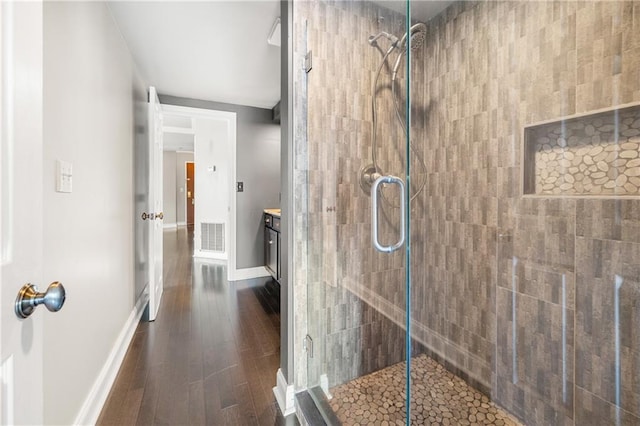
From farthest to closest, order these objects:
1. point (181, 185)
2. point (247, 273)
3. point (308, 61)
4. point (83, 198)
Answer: point (181, 185)
point (247, 273)
point (308, 61)
point (83, 198)

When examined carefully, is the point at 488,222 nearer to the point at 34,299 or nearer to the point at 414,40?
the point at 414,40

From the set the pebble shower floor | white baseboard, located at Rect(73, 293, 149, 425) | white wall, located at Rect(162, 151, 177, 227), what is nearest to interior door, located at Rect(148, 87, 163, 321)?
white baseboard, located at Rect(73, 293, 149, 425)

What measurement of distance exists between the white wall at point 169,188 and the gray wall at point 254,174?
5.54 meters

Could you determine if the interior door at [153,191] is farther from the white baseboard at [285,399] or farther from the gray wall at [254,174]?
the white baseboard at [285,399]

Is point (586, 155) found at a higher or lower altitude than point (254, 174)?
lower

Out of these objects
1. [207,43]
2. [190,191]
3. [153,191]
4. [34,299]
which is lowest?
[34,299]

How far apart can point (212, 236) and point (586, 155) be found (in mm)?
4813

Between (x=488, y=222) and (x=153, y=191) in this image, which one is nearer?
(x=488, y=222)

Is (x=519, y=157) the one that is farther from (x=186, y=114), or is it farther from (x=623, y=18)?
(x=186, y=114)

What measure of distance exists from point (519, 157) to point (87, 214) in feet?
7.45

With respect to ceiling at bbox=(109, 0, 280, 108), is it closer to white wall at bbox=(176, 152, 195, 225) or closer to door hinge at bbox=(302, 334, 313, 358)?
door hinge at bbox=(302, 334, 313, 358)

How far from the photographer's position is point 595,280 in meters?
1.21

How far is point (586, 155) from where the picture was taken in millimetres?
1283

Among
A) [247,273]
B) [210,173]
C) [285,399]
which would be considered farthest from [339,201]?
[210,173]
